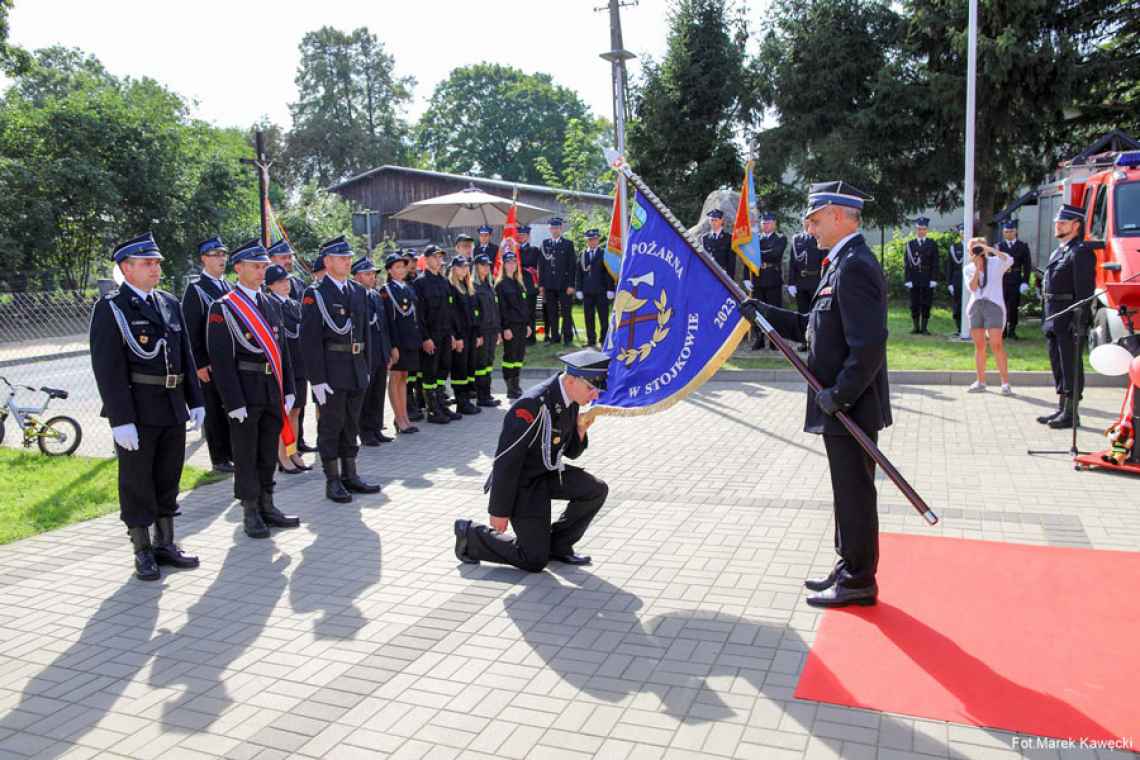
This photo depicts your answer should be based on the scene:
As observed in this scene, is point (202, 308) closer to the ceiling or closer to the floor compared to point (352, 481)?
closer to the ceiling

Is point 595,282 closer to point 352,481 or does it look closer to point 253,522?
point 352,481

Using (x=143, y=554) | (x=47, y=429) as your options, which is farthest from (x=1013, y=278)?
(x=47, y=429)

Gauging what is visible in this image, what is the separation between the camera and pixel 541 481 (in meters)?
5.71

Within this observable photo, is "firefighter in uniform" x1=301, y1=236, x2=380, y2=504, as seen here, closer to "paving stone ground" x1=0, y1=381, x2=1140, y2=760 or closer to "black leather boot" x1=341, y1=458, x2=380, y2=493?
"black leather boot" x1=341, y1=458, x2=380, y2=493

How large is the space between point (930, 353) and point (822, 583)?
34.3ft

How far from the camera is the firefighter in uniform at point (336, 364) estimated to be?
7.71m

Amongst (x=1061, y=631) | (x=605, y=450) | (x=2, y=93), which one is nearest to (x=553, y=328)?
(x=605, y=450)

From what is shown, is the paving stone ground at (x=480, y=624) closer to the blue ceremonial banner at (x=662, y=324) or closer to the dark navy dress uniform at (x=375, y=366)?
the blue ceremonial banner at (x=662, y=324)

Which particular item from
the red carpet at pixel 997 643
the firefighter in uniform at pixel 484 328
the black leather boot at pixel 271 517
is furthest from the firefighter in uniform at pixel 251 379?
the firefighter in uniform at pixel 484 328

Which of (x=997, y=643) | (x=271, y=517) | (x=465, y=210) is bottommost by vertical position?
(x=997, y=643)

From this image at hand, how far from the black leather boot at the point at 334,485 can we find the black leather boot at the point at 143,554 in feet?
6.11

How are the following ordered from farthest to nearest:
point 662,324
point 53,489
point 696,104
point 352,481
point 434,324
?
point 696,104, point 434,324, point 53,489, point 352,481, point 662,324

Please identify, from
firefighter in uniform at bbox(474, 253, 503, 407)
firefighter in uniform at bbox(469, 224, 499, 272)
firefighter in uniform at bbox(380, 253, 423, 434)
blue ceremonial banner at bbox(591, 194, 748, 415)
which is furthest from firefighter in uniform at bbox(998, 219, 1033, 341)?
blue ceremonial banner at bbox(591, 194, 748, 415)

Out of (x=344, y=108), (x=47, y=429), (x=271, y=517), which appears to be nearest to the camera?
(x=271, y=517)
